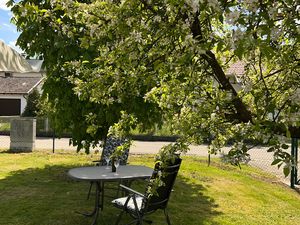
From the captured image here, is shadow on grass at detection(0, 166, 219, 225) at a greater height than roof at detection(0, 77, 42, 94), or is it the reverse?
roof at detection(0, 77, 42, 94)

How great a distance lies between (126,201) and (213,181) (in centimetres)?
522

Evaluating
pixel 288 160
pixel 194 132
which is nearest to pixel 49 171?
pixel 194 132

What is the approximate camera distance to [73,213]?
6.30 m

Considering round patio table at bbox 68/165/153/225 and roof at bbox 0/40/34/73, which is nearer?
round patio table at bbox 68/165/153/225

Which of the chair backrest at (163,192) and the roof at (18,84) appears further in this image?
the roof at (18,84)

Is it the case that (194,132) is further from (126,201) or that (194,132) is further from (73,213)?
(73,213)

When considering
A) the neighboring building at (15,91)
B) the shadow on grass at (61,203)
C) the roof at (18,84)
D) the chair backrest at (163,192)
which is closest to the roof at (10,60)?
the shadow on grass at (61,203)

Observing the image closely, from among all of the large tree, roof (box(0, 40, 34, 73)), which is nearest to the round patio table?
the large tree

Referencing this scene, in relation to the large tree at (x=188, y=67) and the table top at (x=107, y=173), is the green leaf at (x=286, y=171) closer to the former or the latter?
the large tree at (x=188, y=67)

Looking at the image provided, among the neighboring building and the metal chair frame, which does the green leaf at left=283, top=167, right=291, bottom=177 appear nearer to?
the metal chair frame

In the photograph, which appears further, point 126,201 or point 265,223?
point 265,223

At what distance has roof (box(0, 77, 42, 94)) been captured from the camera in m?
36.2

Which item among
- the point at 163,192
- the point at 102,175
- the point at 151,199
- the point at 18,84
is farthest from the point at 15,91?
the point at 151,199

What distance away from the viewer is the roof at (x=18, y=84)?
119 ft
